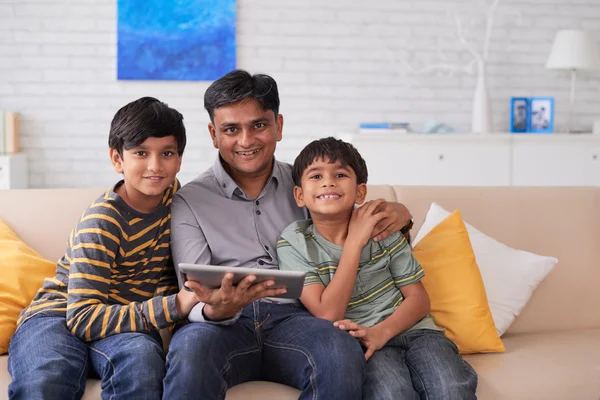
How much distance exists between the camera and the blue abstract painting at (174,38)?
4.49 metres

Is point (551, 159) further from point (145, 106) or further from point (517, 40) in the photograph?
point (145, 106)

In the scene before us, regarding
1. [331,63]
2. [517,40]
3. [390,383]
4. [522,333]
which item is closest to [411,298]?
[390,383]

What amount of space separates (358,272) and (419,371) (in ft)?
1.00

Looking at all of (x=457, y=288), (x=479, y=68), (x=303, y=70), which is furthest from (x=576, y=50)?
(x=457, y=288)

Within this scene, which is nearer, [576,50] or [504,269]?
[504,269]

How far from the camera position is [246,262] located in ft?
6.51

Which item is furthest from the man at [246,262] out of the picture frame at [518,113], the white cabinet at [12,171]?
the picture frame at [518,113]

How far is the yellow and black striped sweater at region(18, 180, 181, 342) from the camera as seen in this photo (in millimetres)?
1755

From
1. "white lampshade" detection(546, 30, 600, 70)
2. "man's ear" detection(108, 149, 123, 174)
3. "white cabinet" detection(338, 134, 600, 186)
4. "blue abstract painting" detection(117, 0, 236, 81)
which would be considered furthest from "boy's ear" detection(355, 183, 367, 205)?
"white lampshade" detection(546, 30, 600, 70)

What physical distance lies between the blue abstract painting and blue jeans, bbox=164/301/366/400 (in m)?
2.86

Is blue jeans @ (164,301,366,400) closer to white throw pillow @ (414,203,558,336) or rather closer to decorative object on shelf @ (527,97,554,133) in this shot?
white throw pillow @ (414,203,558,336)

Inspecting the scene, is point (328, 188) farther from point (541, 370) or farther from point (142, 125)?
point (541, 370)

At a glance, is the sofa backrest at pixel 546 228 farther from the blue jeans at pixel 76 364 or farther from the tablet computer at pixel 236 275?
the tablet computer at pixel 236 275

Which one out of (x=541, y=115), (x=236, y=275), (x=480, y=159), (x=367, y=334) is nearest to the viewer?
(x=236, y=275)
